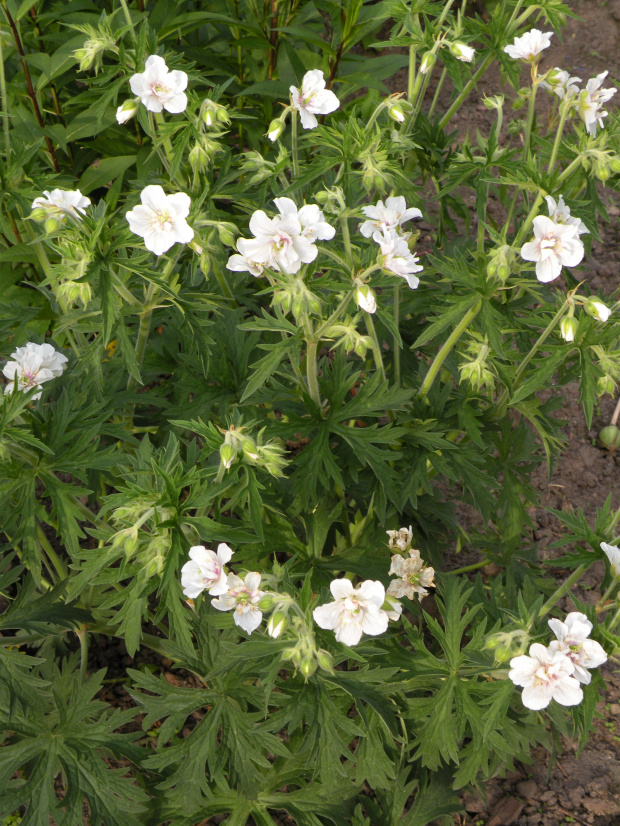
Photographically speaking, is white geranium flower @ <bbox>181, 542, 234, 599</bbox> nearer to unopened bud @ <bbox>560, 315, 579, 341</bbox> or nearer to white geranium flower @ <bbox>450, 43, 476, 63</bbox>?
unopened bud @ <bbox>560, 315, 579, 341</bbox>

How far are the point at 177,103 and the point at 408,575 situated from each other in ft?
5.18

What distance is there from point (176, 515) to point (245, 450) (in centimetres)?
24

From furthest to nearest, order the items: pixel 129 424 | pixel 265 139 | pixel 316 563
Answer: pixel 265 139
pixel 129 424
pixel 316 563

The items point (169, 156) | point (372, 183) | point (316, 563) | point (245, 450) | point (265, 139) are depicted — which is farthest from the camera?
point (265, 139)

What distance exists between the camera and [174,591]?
187 cm

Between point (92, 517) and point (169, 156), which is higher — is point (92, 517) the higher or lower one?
the lower one

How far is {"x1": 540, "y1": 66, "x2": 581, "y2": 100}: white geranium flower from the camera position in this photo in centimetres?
235

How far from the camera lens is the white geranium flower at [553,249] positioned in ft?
6.49

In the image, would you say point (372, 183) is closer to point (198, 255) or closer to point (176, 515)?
point (198, 255)

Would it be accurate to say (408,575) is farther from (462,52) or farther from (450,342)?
(462,52)

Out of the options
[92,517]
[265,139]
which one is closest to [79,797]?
[92,517]

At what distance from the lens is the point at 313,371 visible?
2.22 m

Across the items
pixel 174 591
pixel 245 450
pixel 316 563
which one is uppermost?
pixel 245 450

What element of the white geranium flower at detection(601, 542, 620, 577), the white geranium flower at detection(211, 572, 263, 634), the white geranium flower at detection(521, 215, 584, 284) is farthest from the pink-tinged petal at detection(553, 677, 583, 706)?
the white geranium flower at detection(521, 215, 584, 284)
